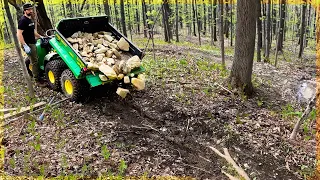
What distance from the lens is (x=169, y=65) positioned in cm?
1066

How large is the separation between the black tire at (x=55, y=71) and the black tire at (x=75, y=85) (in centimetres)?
34

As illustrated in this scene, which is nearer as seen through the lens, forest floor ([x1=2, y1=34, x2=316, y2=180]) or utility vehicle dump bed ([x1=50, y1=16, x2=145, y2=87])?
forest floor ([x1=2, y1=34, x2=316, y2=180])

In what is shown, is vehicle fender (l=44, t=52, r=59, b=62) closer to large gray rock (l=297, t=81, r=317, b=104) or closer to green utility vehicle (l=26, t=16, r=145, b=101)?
green utility vehicle (l=26, t=16, r=145, b=101)

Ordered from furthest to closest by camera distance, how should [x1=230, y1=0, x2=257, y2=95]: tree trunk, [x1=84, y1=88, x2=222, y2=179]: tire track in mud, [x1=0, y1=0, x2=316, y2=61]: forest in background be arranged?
[x1=0, y1=0, x2=316, y2=61]: forest in background < [x1=230, y1=0, x2=257, y2=95]: tree trunk < [x1=84, y1=88, x2=222, y2=179]: tire track in mud

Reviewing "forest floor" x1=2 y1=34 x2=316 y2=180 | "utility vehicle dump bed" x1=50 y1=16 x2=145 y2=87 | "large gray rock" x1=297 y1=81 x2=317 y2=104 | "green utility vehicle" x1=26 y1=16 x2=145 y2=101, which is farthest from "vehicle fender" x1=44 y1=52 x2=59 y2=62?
"large gray rock" x1=297 y1=81 x2=317 y2=104

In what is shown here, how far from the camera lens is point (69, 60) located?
6941 millimetres

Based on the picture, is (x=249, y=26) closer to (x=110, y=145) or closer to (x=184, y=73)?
(x=184, y=73)

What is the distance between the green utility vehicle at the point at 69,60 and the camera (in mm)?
6727

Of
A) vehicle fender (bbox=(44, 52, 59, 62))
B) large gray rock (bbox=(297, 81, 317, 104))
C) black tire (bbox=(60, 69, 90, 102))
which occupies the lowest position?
large gray rock (bbox=(297, 81, 317, 104))

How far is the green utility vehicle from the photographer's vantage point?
22.1ft

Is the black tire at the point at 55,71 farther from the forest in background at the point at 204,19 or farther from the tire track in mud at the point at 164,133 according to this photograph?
the forest in background at the point at 204,19

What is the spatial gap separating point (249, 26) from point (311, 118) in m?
2.89

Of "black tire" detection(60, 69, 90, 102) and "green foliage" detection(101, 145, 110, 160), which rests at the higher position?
"black tire" detection(60, 69, 90, 102)

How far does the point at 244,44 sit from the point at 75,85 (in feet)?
15.5
